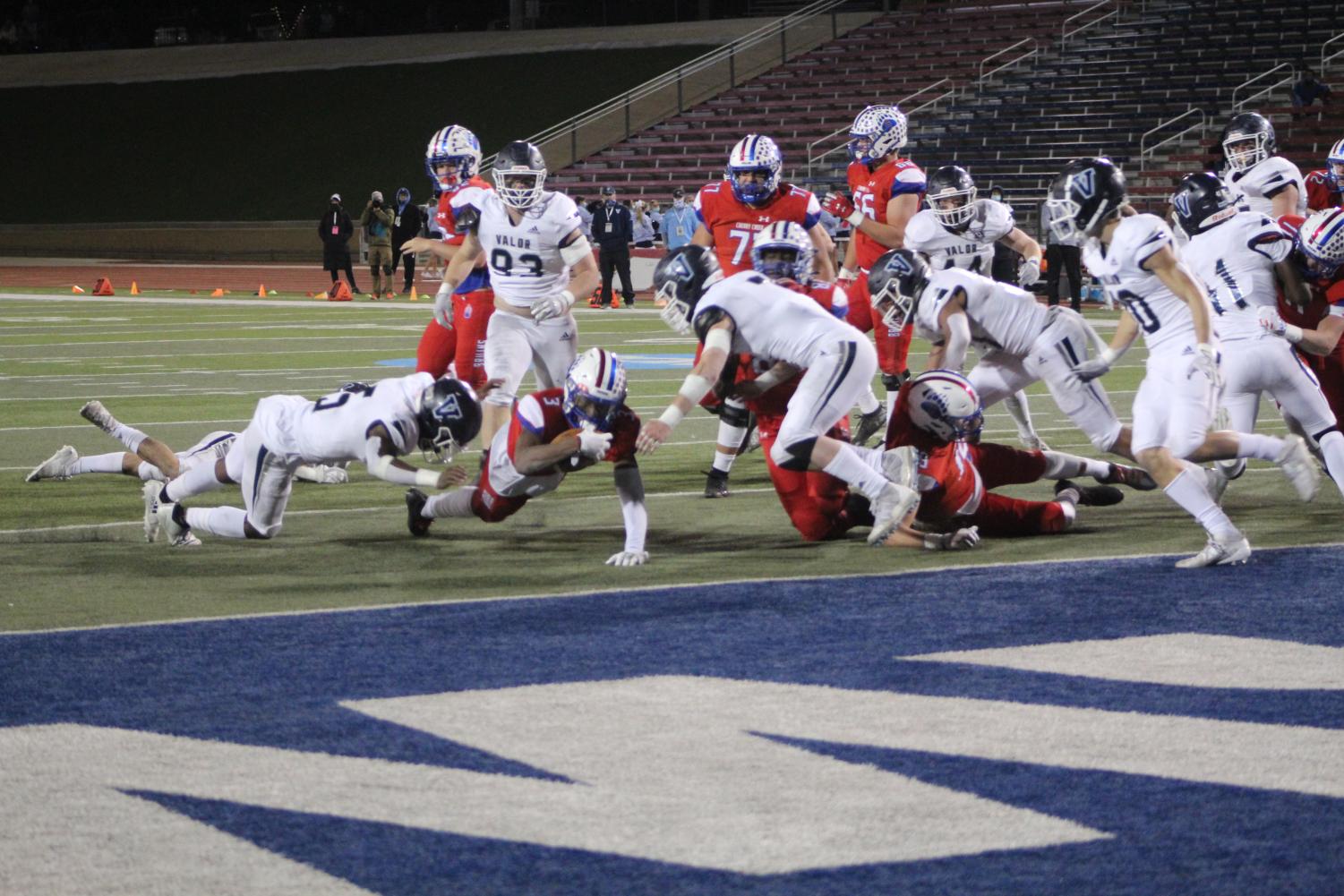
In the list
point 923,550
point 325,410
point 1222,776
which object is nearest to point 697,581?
point 923,550

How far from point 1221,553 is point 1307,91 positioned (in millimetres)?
25410

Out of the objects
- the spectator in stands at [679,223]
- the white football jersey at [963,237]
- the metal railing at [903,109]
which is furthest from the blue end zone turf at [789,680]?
the metal railing at [903,109]

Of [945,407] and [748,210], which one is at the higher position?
[748,210]

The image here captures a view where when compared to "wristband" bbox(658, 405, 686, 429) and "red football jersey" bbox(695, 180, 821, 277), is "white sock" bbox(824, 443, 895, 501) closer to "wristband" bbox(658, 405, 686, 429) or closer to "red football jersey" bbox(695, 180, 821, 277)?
"wristband" bbox(658, 405, 686, 429)

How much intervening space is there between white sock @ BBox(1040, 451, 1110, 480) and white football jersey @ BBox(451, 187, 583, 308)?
120 inches

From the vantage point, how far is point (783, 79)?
141 feet

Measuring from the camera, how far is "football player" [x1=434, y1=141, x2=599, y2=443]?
35.0ft

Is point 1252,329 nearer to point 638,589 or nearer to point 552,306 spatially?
point 638,589

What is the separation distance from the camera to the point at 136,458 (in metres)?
9.54

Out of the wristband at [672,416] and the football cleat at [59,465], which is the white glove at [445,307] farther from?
the wristband at [672,416]

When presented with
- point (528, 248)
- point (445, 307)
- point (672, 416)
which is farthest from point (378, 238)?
point (672, 416)

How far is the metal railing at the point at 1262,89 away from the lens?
106ft

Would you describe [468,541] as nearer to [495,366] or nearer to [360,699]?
[495,366]

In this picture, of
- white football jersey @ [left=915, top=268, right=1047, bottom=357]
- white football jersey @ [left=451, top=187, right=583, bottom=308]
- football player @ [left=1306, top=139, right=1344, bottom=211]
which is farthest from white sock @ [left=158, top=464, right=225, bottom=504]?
football player @ [left=1306, top=139, right=1344, bottom=211]
